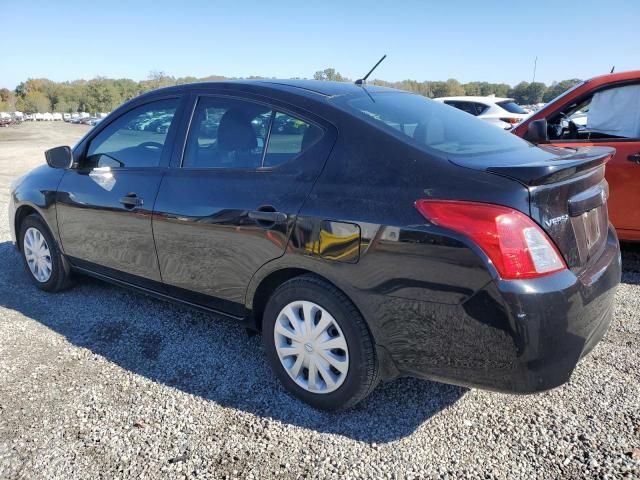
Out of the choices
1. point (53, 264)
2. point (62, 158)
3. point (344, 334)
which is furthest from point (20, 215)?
point (344, 334)

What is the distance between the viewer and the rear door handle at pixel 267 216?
8.21ft

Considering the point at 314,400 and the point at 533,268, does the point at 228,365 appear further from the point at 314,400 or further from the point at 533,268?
the point at 533,268

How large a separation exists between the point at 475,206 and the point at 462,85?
11150 cm

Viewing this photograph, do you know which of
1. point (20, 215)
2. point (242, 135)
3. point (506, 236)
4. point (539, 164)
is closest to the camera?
point (506, 236)

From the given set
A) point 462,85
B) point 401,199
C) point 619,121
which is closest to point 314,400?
point 401,199

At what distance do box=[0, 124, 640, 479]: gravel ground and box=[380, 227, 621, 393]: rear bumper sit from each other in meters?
0.39

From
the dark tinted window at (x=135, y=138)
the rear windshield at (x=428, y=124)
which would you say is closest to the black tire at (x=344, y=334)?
the rear windshield at (x=428, y=124)

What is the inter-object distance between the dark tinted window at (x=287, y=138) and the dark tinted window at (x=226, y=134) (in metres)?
0.07

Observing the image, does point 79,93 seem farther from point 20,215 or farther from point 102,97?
point 20,215

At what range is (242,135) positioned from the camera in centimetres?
288

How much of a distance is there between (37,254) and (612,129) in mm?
5253

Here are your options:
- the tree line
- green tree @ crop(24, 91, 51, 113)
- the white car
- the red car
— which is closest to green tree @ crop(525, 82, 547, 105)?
the tree line

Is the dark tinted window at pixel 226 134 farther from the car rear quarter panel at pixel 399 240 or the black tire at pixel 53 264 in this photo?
the black tire at pixel 53 264

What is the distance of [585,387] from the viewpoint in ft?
8.98
